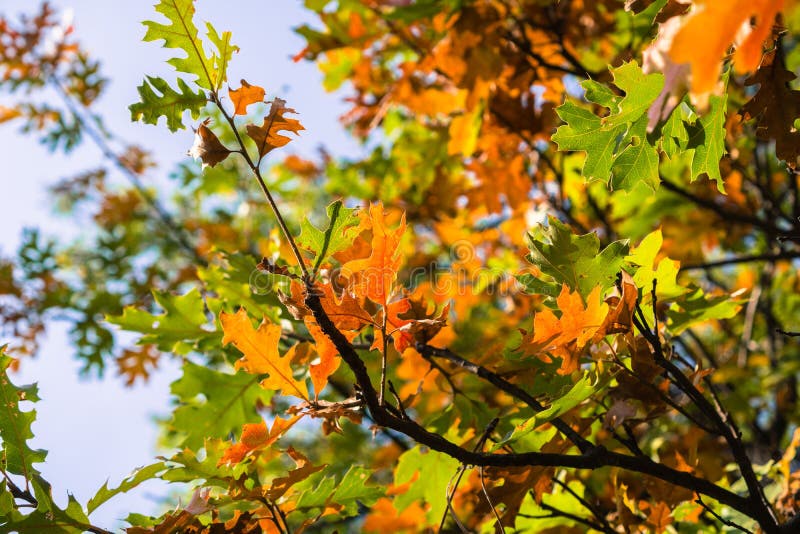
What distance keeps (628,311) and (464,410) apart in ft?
2.63

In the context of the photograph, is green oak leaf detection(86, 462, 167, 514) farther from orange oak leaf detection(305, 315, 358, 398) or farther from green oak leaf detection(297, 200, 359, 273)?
green oak leaf detection(297, 200, 359, 273)

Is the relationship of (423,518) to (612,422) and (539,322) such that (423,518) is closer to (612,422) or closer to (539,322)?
(612,422)

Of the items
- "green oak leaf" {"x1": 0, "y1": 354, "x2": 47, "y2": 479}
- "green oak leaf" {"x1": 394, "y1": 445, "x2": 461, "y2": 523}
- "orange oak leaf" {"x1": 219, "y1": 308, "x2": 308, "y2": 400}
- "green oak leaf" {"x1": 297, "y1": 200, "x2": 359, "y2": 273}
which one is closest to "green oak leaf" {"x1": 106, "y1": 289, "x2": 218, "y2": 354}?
"green oak leaf" {"x1": 0, "y1": 354, "x2": 47, "y2": 479}

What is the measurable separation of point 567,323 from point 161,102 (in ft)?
3.04

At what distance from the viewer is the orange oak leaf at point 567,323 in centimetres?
130

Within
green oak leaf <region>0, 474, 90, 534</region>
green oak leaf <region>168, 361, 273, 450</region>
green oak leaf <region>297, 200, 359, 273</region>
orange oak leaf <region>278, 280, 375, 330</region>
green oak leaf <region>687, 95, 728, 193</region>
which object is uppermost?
green oak leaf <region>687, 95, 728, 193</region>

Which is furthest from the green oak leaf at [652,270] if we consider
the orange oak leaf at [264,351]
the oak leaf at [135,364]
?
the oak leaf at [135,364]

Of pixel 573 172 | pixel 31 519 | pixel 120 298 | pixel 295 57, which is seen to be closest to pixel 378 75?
pixel 295 57

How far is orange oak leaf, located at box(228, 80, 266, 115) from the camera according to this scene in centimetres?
125

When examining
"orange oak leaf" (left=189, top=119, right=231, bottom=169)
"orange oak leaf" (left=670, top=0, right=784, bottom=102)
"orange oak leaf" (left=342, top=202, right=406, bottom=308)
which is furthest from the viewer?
"orange oak leaf" (left=342, top=202, right=406, bottom=308)

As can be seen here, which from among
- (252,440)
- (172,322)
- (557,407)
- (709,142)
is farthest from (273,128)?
(172,322)

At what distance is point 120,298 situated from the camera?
4.90m

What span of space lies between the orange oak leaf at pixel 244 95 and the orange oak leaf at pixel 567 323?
2.28 feet

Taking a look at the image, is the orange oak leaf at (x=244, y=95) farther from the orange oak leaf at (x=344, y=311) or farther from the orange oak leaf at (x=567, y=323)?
→ the orange oak leaf at (x=567, y=323)
